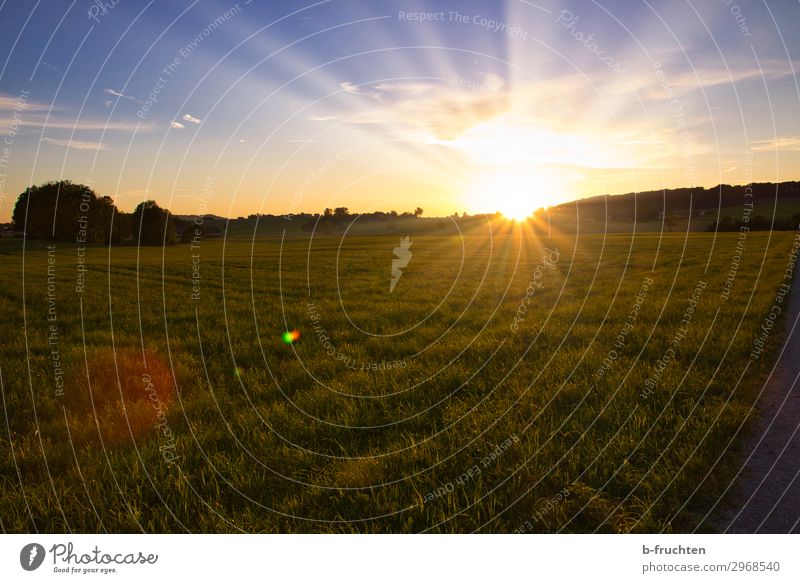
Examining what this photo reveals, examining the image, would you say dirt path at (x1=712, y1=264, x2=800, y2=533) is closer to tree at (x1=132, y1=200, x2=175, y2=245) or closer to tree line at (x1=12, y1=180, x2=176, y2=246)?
tree line at (x1=12, y1=180, x2=176, y2=246)

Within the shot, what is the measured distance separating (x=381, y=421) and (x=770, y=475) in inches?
153

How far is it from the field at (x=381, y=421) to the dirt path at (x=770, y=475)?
0.16 metres

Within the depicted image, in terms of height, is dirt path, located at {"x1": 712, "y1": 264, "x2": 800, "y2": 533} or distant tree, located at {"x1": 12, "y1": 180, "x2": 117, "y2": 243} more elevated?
distant tree, located at {"x1": 12, "y1": 180, "x2": 117, "y2": 243}

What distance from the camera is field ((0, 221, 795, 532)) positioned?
400cm

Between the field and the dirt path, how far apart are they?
165 mm

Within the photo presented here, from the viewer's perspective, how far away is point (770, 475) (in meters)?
4.38

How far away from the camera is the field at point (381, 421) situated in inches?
157

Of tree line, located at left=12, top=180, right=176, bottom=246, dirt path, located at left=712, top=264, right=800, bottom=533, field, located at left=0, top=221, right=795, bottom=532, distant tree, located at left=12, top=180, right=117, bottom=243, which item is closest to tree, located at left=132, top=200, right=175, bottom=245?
tree line, located at left=12, top=180, right=176, bottom=246

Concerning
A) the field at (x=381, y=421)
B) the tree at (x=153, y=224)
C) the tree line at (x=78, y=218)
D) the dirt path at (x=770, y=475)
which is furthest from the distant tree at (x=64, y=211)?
the dirt path at (x=770, y=475)

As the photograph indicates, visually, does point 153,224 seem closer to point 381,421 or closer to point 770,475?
point 381,421

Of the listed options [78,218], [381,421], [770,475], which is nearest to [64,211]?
[78,218]

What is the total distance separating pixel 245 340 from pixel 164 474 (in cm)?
512

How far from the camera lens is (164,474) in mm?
4461
